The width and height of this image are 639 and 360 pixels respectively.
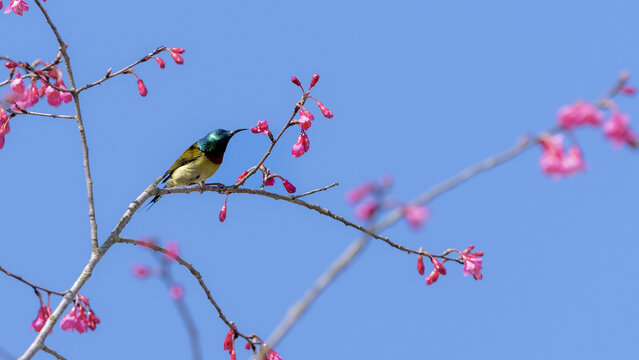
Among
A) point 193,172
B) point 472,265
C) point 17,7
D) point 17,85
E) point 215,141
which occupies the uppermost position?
point 215,141

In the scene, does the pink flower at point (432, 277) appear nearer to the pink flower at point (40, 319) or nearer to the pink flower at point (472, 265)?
the pink flower at point (472, 265)

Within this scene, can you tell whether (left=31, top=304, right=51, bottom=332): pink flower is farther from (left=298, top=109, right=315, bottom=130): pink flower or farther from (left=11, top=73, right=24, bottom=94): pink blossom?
(left=298, top=109, right=315, bottom=130): pink flower

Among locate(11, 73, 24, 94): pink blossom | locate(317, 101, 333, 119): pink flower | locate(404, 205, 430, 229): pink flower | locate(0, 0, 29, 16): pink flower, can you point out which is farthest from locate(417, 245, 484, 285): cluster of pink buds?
locate(0, 0, 29, 16): pink flower

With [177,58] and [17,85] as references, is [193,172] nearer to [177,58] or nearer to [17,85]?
[177,58]

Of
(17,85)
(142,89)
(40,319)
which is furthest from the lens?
(142,89)

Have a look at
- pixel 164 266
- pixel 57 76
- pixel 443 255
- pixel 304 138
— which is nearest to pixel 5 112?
pixel 57 76

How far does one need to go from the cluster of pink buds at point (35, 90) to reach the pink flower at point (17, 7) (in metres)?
0.44

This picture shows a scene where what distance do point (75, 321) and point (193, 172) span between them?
130 inches

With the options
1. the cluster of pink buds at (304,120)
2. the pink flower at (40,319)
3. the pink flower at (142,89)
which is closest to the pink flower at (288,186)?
the cluster of pink buds at (304,120)

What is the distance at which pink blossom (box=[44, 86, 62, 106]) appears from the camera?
230 inches

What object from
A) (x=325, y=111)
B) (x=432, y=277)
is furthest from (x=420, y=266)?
(x=325, y=111)

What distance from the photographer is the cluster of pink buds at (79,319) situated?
16.2ft

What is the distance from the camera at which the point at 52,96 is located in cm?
586

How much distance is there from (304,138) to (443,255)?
1275mm
